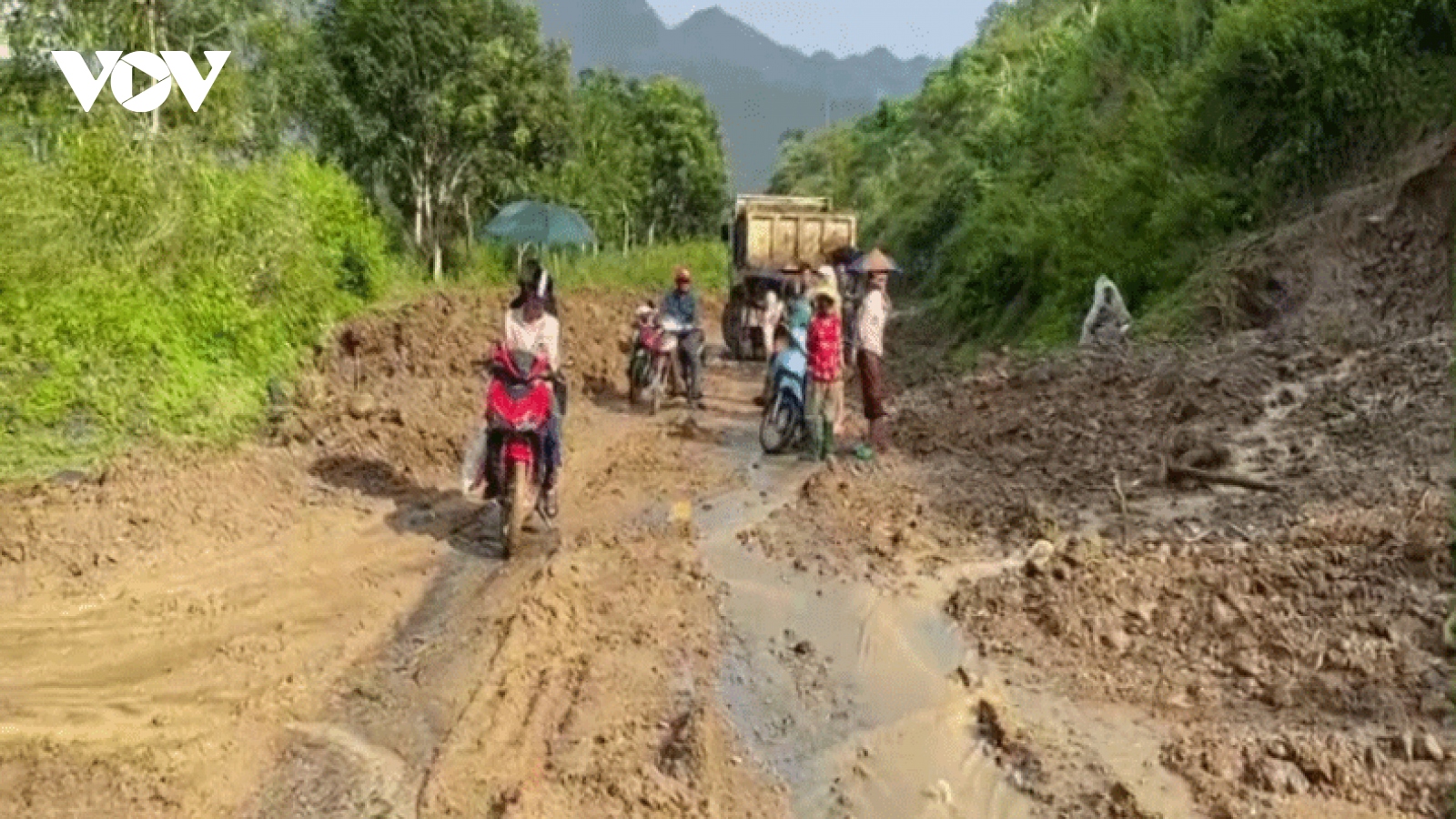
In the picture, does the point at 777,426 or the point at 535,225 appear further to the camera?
the point at 535,225

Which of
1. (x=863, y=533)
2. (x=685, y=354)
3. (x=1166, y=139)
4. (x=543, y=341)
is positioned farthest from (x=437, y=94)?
(x=863, y=533)

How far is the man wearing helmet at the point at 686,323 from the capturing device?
15586mm

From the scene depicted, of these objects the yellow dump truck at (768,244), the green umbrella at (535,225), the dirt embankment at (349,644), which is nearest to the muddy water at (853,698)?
the dirt embankment at (349,644)

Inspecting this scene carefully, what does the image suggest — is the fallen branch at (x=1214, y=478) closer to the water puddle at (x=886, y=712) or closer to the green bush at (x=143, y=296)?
the water puddle at (x=886, y=712)

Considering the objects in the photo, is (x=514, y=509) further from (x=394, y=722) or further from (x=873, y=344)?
(x=873, y=344)

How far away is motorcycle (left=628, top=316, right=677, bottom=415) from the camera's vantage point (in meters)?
15.5

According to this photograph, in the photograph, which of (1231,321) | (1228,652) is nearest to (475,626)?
(1228,652)

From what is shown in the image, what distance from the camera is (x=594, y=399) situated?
54.6 feet

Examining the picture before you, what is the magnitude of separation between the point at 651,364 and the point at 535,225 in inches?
497

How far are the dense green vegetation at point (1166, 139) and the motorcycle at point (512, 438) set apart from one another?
6.92 meters

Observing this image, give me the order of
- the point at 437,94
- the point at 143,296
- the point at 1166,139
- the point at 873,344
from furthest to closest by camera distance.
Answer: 1. the point at 437,94
2. the point at 1166,139
3. the point at 873,344
4. the point at 143,296

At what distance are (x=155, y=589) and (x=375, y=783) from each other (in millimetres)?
3102

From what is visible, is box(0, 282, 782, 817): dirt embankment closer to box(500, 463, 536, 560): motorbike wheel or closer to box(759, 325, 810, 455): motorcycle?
box(500, 463, 536, 560): motorbike wheel

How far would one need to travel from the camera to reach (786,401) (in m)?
12.5
